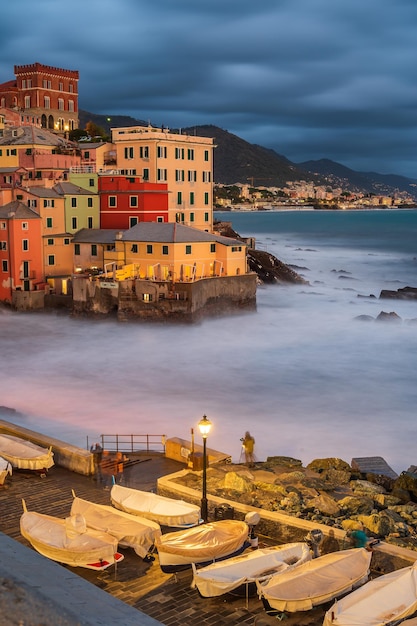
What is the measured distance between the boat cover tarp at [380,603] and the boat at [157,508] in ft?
10.9

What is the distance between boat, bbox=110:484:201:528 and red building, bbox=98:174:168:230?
38.9m

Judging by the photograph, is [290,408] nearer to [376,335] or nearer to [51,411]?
[51,411]

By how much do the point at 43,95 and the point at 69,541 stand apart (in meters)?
79.6

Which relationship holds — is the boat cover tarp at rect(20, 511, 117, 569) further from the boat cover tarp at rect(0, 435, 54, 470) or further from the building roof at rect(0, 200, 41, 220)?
the building roof at rect(0, 200, 41, 220)

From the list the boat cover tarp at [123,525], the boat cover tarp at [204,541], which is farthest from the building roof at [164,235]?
the boat cover tarp at [204,541]

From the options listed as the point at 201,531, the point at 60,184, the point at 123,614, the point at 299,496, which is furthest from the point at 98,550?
the point at 60,184

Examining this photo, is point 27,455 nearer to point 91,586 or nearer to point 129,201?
point 91,586

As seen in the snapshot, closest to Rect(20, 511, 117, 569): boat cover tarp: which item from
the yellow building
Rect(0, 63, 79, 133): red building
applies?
the yellow building

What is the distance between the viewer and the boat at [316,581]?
29.5ft

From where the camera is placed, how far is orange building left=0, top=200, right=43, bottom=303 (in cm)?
4656

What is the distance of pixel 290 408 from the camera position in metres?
26.6

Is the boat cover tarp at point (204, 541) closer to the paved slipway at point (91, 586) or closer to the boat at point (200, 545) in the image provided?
the boat at point (200, 545)

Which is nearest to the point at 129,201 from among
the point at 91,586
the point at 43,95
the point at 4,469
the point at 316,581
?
the point at 4,469

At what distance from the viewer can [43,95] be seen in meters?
82.6
